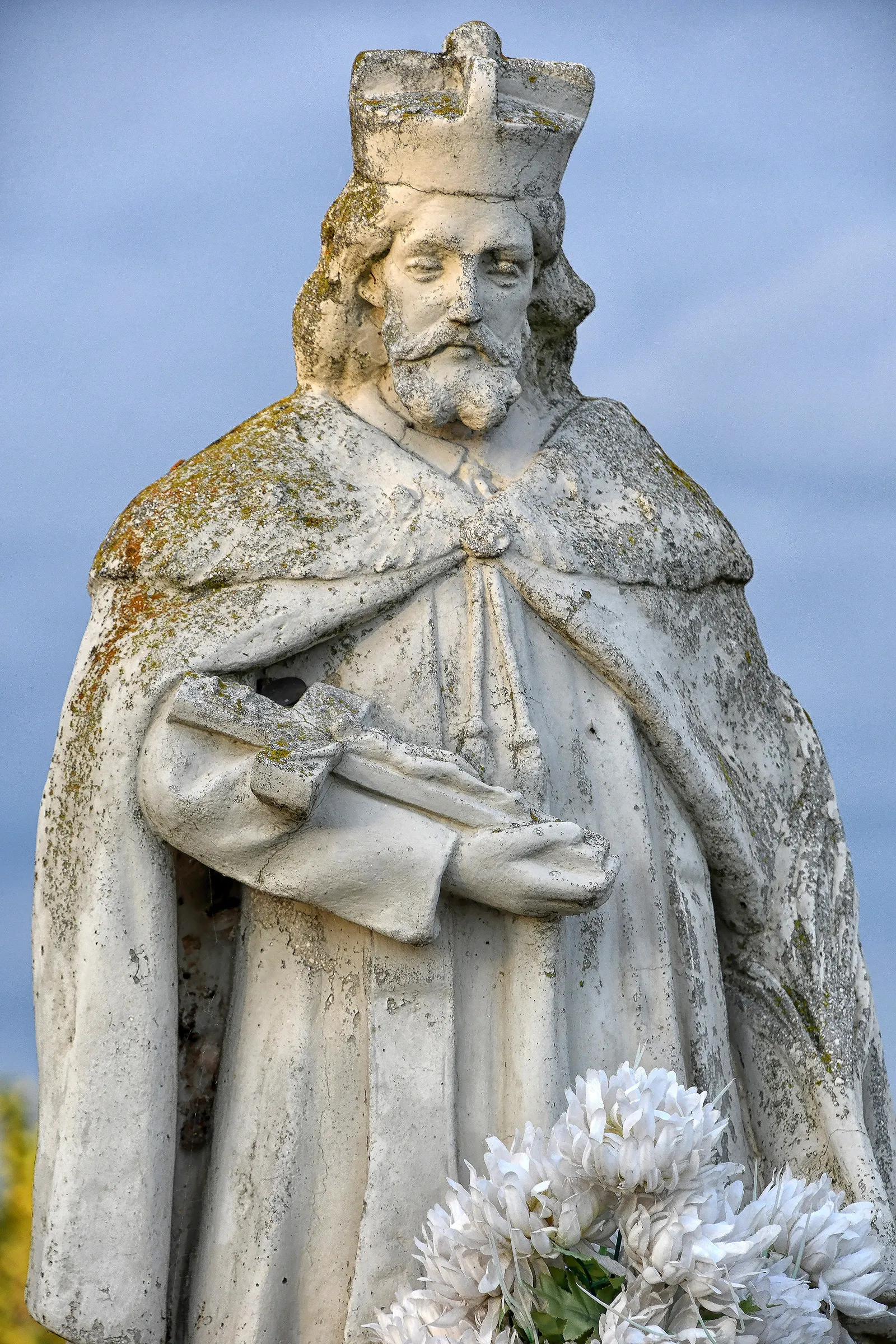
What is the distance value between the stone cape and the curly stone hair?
118mm

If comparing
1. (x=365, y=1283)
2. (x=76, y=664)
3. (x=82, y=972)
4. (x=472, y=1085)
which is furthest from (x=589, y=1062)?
(x=76, y=664)

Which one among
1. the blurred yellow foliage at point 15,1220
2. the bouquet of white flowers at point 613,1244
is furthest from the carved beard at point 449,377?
the blurred yellow foliage at point 15,1220

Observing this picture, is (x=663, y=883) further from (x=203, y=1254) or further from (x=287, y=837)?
(x=203, y=1254)

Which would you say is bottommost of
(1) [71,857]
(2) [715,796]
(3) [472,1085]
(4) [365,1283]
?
(4) [365,1283]

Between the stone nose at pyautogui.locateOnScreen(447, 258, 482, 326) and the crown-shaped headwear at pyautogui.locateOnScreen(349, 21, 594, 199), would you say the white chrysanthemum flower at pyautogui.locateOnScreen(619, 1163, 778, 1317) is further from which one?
the crown-shaped headwear at pyautogui.locateOnScreen(349, 21, 594, 199)

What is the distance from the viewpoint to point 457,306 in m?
5.61

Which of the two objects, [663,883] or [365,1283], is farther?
[663,883]

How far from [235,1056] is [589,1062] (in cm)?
82

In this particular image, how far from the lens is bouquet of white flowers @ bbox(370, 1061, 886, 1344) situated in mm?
4664

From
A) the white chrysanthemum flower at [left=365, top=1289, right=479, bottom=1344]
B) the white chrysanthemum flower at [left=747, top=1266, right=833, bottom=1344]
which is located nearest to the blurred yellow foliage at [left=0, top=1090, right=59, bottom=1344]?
the white chrysanthemum flower at [left=365, top=1289, right=479, bottom=1344]

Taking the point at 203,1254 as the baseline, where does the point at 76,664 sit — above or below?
above

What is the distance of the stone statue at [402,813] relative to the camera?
209 inches

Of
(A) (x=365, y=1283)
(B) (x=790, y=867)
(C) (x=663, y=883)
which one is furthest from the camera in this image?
(B) (x=790, y=867)

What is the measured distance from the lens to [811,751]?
248 inches
